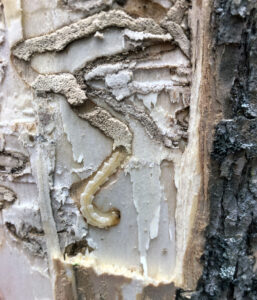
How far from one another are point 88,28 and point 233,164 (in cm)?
34

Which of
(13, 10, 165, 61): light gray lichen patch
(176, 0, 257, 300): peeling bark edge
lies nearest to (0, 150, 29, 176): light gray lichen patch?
(13, 10, 165, 61): light gray lichen patch

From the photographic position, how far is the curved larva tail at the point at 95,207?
56cm

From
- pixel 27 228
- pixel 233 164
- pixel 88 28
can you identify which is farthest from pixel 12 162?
pixel 233 164

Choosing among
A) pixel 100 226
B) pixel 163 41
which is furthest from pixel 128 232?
pixel 163 41

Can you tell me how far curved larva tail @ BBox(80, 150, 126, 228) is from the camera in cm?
56

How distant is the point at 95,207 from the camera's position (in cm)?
57

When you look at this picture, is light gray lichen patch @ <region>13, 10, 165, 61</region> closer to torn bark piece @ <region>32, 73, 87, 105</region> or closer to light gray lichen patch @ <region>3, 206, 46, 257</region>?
torn bark piece @ <region>32, 73, 87, 105</region>

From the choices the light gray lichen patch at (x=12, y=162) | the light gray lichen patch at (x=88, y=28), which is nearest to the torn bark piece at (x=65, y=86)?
the light gray lichen patch at (x=88, y=28)

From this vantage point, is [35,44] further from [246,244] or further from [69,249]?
[246,244]

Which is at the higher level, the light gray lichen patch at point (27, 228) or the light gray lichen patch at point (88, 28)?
the light gray lichen patch at point (88, 28)

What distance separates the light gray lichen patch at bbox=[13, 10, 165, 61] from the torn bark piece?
→ 1.9 inches

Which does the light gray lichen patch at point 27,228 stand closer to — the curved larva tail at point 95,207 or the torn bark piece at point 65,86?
the curved larva tail at point 95,207

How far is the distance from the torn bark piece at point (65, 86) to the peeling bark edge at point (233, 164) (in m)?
0.23

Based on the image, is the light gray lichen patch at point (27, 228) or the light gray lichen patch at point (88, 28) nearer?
the light gray lichen patch at point (88, 28)
